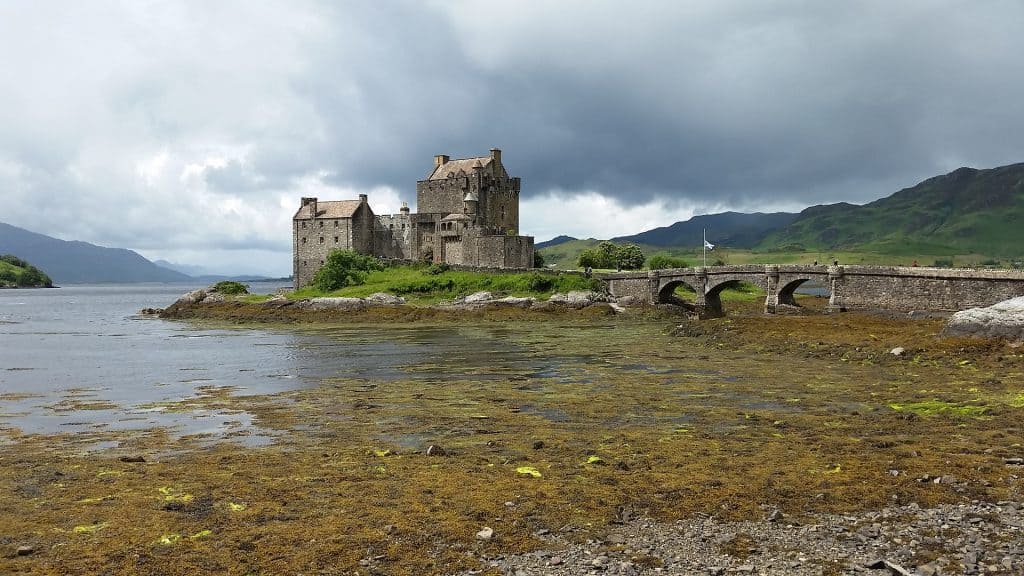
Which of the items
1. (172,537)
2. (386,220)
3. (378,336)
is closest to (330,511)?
(172,537)

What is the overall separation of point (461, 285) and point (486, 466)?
6892cm

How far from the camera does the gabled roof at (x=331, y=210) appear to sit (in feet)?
332

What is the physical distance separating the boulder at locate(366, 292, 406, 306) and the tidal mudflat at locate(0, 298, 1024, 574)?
4919 centimetres

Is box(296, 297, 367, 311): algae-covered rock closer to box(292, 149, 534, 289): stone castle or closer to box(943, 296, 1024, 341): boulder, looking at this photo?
box(292, 149, 534, 289): stone castle

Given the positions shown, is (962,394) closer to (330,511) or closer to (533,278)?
(330,511)

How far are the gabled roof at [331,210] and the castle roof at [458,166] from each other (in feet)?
38.1

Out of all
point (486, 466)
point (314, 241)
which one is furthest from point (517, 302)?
point (486, 466)

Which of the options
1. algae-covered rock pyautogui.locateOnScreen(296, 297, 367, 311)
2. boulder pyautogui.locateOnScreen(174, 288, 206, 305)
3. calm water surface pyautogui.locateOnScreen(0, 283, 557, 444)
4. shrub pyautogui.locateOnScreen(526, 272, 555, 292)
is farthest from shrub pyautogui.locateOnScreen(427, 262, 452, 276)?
boulder pyautogui.locateOnScreen(174, 288, 206, 305)

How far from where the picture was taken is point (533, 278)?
81250mm

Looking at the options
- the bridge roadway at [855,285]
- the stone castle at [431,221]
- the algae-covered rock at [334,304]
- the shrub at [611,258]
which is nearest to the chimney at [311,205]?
the stone castle at [431,221]

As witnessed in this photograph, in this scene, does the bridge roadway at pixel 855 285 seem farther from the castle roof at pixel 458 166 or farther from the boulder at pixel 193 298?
the boulder at pixel 193 298

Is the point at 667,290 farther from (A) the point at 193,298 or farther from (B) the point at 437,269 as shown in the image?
(A) the point at 193,298

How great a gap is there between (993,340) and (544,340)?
26.1 meters

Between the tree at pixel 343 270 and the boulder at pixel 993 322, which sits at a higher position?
the tree at pixel 343 270
